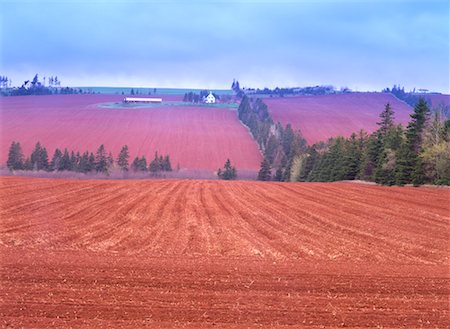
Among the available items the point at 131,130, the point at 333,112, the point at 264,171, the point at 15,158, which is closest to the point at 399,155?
the point at 264,171

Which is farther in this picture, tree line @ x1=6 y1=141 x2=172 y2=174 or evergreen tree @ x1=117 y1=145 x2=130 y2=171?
evergreen tree @ x1=117 y1=145 x2=130 y2=171

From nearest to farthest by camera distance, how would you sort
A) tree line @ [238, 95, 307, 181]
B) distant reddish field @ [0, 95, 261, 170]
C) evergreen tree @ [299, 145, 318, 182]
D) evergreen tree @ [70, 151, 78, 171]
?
1. evergreen tree @ [70, 151, 78, 171]
2. evergreen tree @ [299, 145, 318, 182]
3. distant reddish field @ [0, 95, 261, 170]
4. tree line @ [238, 95, 307, 181]

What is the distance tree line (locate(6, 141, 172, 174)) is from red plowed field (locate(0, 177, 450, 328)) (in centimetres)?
3076

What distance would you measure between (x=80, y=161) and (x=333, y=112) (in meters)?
48.5

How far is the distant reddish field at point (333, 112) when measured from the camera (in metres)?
83.1

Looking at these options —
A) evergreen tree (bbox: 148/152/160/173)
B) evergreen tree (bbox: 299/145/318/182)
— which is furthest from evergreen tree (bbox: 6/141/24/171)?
evergreen tree (bbox: 299/145/318/182)

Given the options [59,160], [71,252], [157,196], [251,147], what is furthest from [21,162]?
[71,252]

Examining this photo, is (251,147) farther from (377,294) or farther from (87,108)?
(377,294)

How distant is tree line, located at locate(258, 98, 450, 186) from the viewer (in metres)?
43.2

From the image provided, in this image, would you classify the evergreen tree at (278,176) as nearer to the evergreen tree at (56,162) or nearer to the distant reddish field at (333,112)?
the distant reddish field at (333,112)

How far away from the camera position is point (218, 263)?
1493 cm

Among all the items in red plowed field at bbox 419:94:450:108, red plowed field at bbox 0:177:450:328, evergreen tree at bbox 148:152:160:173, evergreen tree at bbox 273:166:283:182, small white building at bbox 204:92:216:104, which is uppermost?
small white building at bbox 204:92:216:104

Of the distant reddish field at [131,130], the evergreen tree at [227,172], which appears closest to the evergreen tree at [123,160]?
the distant reddish field at [131,130]

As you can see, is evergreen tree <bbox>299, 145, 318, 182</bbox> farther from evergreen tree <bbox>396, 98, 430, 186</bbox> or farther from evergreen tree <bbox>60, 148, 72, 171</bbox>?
evergreen tree <bbox>60, 148, 72, 171</bbox>
